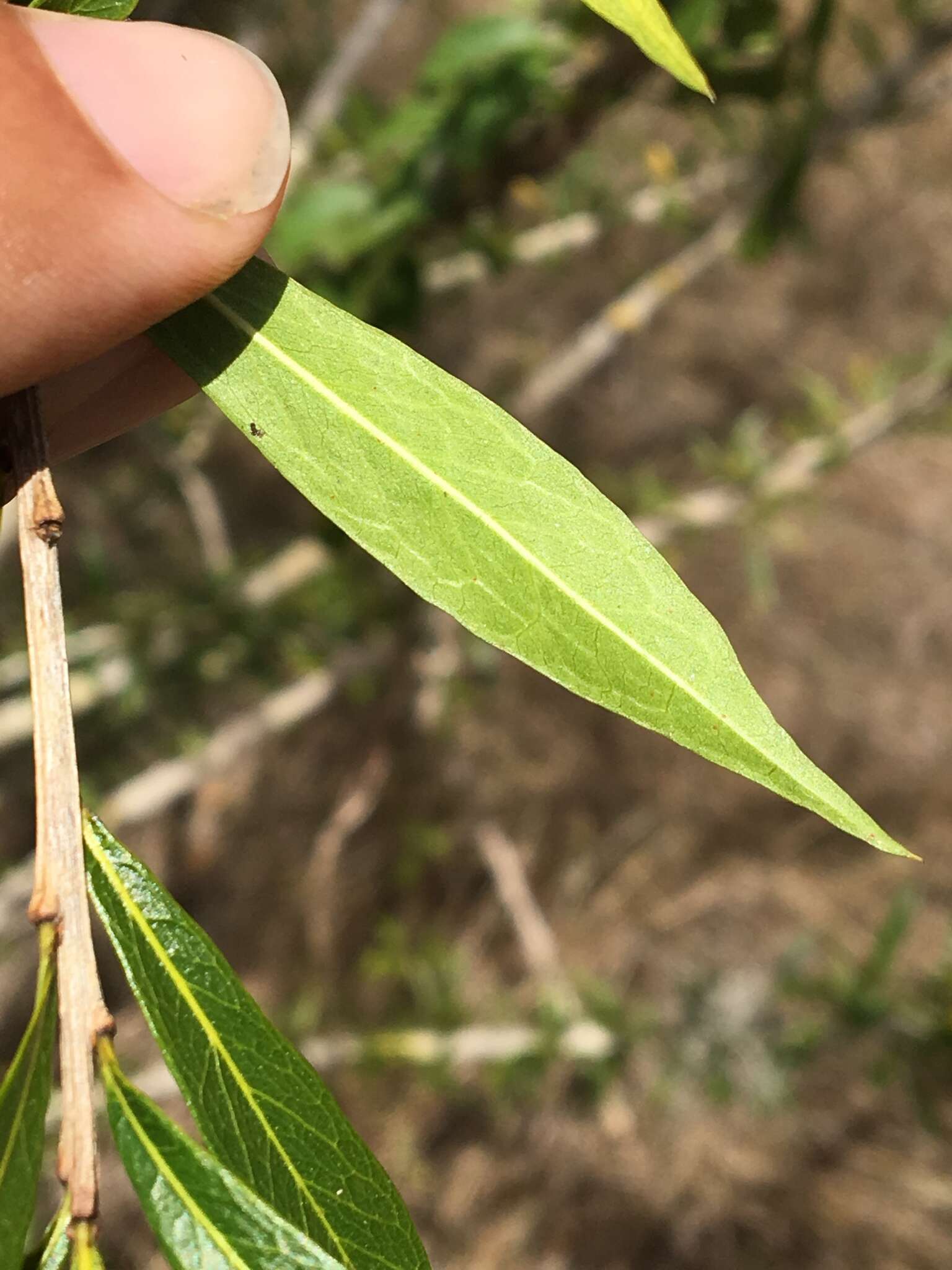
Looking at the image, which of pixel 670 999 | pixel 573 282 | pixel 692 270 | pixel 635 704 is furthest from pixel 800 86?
pixel 670 999

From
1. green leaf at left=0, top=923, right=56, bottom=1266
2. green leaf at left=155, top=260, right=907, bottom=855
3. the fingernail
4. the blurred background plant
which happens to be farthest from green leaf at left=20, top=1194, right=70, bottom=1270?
the blurred background plant

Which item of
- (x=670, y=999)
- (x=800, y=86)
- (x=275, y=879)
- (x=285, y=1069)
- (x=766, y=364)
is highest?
(x=800, y=86)

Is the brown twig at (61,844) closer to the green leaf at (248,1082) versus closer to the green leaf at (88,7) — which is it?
the green leaf at (248,1082)

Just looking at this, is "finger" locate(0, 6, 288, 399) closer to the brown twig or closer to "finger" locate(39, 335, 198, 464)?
the brown twig

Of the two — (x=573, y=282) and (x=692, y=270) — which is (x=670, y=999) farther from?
(x=573, y=282)

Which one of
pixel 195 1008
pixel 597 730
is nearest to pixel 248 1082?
pixel 195 1008

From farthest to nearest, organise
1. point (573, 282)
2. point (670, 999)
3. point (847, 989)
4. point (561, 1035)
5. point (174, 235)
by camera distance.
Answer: point (573, 282) → point (670, 999) → point (561, 1035) → point (847, 989) → point (174, 235)
